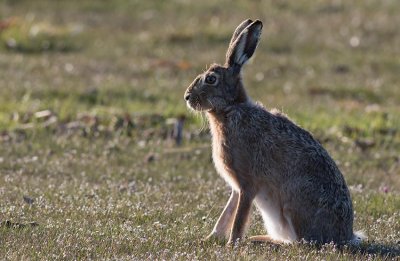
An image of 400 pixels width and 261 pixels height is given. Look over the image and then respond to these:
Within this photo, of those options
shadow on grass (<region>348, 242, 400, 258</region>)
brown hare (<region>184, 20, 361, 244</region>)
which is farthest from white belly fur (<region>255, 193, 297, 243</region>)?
shadow on grass (<region>348, 242, 400, 258</region>)

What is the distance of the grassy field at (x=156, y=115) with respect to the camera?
818cm

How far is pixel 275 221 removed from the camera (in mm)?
8266

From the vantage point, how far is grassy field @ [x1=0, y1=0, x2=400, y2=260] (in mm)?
8180

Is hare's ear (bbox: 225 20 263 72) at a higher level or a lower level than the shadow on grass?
higher

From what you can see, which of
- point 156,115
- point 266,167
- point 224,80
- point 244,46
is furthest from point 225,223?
point 156,115

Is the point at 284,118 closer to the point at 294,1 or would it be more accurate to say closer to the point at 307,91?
the point at 307,91

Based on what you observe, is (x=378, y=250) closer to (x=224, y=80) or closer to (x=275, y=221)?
(x=275, y=221)

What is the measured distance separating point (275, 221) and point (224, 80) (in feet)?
4.70

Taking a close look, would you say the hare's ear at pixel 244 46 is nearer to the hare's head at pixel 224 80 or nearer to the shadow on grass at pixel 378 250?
the hare's head at pixel 224 80

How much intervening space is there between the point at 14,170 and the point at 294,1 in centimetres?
1818

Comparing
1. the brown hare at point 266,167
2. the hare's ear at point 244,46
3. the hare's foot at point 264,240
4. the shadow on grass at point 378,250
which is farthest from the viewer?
the hare's ear at point 244,46

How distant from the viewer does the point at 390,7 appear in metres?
27.3

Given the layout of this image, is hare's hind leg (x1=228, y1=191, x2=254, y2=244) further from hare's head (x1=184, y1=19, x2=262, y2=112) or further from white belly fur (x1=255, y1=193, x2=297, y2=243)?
hare's head (x1=184, y1=19, x2=262, y2=112)

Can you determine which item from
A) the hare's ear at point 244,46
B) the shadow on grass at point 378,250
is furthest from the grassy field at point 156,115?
the hare's ear at point 244,46
